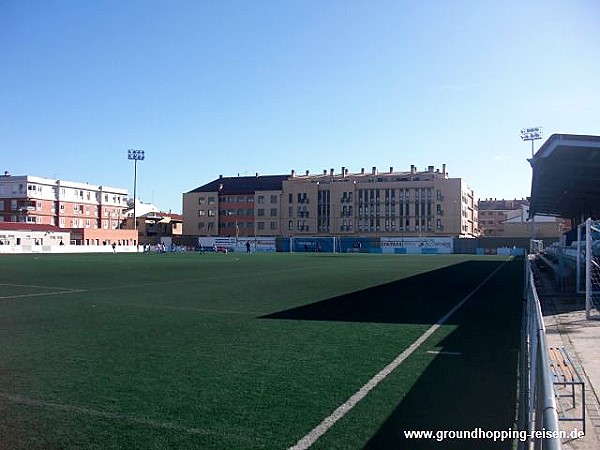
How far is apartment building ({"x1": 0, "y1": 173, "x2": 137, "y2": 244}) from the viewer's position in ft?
296

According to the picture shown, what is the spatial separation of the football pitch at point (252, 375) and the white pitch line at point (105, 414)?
0.06 feet

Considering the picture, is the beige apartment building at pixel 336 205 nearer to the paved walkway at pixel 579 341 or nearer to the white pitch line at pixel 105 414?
the paved walkway at pixel 579 341

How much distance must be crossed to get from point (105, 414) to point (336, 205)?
322 feet

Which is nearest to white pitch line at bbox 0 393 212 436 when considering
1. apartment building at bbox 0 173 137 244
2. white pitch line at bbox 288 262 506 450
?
white pitch line at bbox 288 262 506 450

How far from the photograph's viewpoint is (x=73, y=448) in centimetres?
448

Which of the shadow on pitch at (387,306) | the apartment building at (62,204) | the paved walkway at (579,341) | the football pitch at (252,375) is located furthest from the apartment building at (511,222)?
the football pitch at (252,375)

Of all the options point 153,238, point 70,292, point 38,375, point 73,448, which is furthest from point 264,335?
point 153,238

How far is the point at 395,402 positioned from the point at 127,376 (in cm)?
342

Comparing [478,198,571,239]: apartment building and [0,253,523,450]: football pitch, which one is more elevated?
[478,198,571,239]: apartment building

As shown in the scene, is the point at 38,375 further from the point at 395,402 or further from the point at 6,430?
the point at 395,402

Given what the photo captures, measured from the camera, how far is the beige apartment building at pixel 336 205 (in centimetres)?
9638

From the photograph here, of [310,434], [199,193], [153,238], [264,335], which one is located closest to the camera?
[310,434]

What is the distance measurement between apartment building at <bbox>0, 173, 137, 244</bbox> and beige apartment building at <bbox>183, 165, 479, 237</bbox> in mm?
16076

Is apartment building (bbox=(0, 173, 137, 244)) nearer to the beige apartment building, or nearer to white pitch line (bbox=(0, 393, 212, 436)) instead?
the beige apartment building
